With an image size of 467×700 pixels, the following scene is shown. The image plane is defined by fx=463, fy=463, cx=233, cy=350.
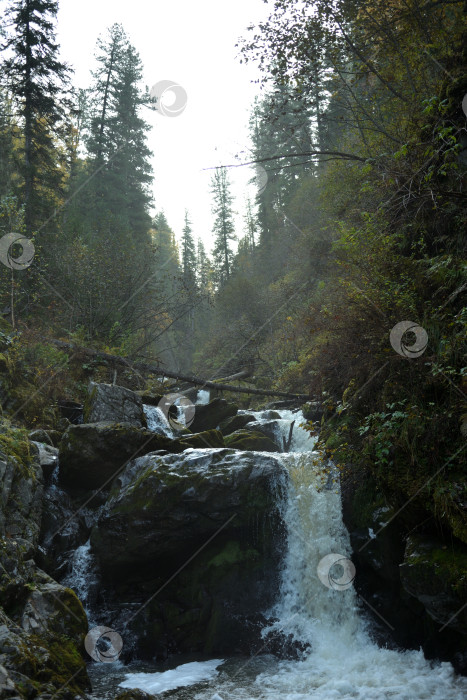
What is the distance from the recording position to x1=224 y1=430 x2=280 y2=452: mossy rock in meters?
10.8

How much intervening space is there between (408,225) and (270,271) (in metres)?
25.9

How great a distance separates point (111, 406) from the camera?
10977 millimetres

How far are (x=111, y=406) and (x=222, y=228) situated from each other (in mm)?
34725

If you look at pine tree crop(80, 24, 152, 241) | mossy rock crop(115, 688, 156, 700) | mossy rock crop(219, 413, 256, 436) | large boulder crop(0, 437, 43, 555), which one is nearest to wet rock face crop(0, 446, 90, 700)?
large boulder crop(0, 437, 43, 555)

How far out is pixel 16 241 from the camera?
1511 centimetres

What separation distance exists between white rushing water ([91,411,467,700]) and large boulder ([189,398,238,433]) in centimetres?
494

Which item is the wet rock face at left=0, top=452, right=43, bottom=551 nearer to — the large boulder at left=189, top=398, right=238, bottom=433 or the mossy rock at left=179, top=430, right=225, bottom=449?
the mossy rock at left=179, top=430, right=225, bottom=449

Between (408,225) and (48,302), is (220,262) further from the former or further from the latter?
(408,225)

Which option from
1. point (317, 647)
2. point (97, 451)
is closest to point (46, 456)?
point (97, 451)

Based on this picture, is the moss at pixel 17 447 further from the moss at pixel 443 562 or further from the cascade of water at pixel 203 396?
the cascade of water at pixel 203 396

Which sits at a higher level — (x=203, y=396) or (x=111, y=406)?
(x=111, y=406)

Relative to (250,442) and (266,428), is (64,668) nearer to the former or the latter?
(250,442)

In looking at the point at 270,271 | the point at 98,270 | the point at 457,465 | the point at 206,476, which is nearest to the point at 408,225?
the point at 457,465

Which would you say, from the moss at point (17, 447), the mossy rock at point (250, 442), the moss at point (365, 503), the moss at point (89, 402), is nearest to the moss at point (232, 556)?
the moss at point (365, 503)
